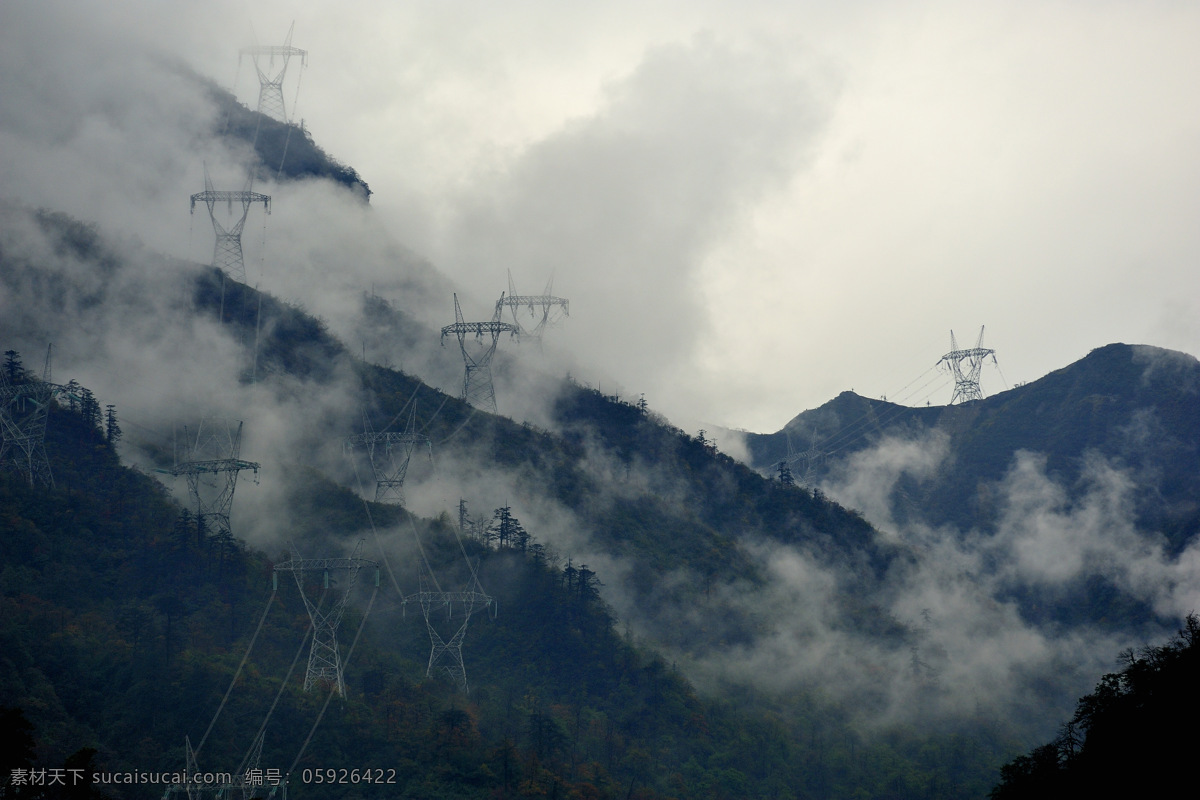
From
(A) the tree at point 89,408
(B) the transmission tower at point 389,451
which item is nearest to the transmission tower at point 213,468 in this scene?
(A) the tree at point 89,408

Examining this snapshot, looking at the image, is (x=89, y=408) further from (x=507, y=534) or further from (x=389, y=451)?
(x=507, y=534)

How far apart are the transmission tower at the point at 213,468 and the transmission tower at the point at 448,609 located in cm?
2684

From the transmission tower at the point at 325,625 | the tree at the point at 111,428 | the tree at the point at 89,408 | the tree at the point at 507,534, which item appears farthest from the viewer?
the tree at the point at 507,534

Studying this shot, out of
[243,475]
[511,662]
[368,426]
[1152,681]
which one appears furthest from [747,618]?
[1152,681]

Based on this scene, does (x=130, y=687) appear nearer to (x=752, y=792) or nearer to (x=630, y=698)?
(x=630, y=698)

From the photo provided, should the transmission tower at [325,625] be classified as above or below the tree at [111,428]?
below

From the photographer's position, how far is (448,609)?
513 feet

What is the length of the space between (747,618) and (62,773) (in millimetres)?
126706

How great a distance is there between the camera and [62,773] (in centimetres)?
8256

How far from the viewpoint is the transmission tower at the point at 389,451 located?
16225cm

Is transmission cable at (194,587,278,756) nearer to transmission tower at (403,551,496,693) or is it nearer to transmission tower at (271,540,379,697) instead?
transmission tower at (271,540,379,697)

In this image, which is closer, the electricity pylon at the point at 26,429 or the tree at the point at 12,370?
the electricity pylon at the point at 26,429

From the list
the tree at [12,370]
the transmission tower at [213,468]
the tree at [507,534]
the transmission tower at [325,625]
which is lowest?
the transmission tower at [325,625]

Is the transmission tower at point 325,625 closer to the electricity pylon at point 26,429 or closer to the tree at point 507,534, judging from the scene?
the tree at point 507,534
